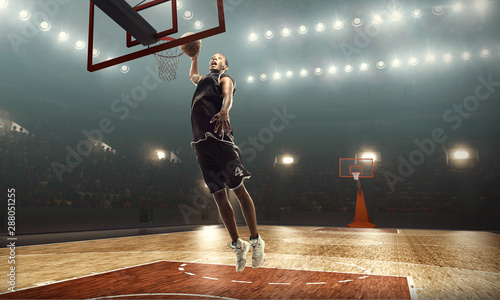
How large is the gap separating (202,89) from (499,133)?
16.3m

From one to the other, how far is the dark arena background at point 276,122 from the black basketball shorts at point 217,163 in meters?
4.04

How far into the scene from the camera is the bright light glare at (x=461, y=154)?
14.0m

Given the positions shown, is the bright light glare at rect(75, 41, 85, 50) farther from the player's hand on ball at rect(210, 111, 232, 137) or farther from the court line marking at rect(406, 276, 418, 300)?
the court line marking at rect(406, 276, 418, 300)

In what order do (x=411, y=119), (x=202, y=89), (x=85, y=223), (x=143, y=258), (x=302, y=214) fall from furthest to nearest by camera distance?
(x=411, y=119) → (x=302, y=214) → (x=85, y=223) → (x=143, y=258) → (x=202, y=89)

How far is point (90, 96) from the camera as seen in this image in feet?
47.5

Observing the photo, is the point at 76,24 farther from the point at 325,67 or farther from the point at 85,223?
the point at 325,67

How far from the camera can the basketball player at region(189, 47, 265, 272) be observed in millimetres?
2418

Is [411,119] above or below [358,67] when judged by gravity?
below

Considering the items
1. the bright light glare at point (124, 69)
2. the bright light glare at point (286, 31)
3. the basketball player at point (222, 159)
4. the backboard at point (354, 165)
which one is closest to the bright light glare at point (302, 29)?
the bright light glare at point (286, 31)

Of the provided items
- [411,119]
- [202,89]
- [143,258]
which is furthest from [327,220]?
[202,89]

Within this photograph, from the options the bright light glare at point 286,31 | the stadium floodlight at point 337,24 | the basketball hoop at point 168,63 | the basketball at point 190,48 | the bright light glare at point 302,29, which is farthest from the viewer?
the bright light glare at point 286,31
